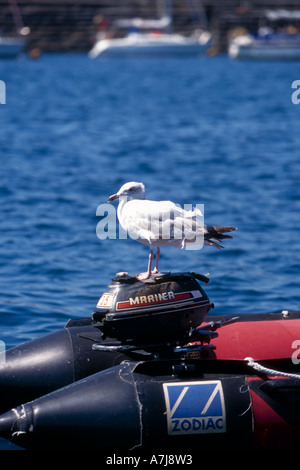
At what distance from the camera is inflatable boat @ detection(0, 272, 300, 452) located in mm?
5102

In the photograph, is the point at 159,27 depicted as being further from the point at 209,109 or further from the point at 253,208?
the point at 253,208

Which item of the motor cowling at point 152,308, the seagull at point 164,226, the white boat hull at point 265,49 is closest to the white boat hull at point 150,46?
the white boat hull at point 265,49

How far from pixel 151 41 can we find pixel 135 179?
4263 cm

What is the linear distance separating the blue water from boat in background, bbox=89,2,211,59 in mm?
18756

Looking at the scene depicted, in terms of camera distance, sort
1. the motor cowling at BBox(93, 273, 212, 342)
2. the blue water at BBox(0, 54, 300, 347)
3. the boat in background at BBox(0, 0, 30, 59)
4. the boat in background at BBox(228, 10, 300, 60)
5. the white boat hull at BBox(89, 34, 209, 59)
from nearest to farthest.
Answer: the motor cowling at BBox(93, 273, 212, 342) → the blue water at BBox(0, 54, 300, 347) → the boat in background at BBox(0, 0, 30, 59) → the boat in background at BBox(228, 10, 300, 60) → the white boat hull at BBox(89, 34, 209, 59)

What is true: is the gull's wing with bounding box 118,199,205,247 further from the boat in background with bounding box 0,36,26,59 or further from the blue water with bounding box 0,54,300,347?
the boat in background with bounding box 0,36,26,59

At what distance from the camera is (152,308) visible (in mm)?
5516

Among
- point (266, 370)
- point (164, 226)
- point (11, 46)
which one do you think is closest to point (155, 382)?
point (266, 370)

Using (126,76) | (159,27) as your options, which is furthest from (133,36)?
(126,76)

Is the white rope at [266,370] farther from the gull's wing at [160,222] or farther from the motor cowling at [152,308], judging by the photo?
the gull's wing at [160,222]

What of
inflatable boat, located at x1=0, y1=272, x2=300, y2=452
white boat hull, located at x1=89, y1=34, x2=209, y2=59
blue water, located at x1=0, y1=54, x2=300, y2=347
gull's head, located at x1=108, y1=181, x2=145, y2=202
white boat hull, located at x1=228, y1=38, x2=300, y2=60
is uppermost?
white boat hull, located at x1=89, y1=34, x2=209, y2=59

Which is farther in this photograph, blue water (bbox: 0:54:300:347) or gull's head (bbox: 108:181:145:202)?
blue water (bbox: 0:54:300:347)

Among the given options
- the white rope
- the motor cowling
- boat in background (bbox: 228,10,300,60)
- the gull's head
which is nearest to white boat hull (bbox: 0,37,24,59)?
boat in background (bbox: 228,10,300,60)

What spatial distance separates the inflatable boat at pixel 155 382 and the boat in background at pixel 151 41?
53.3m
